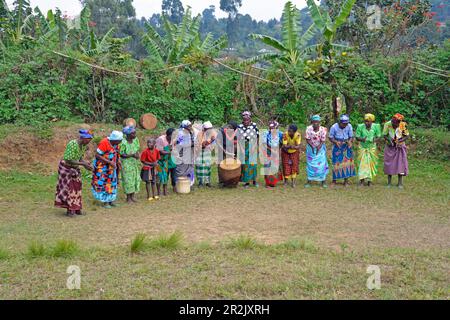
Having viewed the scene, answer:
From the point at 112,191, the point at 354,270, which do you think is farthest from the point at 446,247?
the point at 112,191

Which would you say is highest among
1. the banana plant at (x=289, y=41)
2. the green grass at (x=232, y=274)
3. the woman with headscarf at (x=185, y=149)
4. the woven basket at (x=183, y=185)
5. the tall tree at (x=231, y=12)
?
the tall tree at (x=231, y=12)

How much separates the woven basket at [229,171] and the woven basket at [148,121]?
364cm

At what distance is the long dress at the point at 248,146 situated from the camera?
34.7ft

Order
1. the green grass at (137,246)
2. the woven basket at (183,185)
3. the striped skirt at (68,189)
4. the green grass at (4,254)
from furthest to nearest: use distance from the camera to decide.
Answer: the woven basket at (183,185) → the striped skirt at (68,189) → the green grass at (137,246) → the green grass at (4,254)

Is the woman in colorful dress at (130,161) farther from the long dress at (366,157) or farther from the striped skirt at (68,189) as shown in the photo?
the long dress at (366,157)

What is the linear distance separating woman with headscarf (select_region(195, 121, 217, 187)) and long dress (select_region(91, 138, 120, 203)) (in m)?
2.08

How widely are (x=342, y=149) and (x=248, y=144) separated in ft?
6.65

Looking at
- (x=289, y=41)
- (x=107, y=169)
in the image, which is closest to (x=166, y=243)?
(x=107, y=169)

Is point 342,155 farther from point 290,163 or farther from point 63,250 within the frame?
point 63,250

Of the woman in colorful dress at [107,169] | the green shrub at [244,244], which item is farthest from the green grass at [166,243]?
the woman in colorful dress at [107,169]

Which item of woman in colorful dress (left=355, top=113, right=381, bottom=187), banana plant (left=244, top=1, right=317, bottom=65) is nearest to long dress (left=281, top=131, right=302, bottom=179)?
woman in colorful dress (left=355, top=113, right=381, bottom=187)

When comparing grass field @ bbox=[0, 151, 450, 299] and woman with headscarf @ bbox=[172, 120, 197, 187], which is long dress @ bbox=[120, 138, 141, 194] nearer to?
grass field @ bbox=[0, 151, 450, 299]

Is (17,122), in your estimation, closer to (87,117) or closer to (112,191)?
(87,117)

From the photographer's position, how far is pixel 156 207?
8.95 meters
